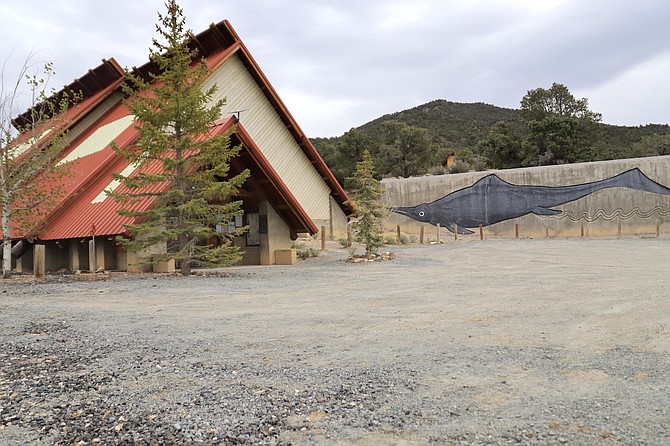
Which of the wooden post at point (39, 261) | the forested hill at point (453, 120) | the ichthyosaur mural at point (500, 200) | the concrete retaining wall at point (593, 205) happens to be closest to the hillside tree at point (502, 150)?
the forested hill at point (453, 120)

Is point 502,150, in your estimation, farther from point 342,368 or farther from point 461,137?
point 342,368

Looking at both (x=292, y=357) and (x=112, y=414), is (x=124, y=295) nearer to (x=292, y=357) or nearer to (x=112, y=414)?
(x=292, y=357)

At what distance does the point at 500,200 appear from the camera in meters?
34.3

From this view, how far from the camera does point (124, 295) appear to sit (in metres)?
10.4

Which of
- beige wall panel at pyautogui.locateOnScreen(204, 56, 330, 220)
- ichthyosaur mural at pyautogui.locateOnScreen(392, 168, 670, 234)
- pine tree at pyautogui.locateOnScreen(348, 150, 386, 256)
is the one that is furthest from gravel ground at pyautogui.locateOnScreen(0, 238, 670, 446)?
ichthyosaur mural at pyautogui.locateOnScreen(392, 168, 670, 234)

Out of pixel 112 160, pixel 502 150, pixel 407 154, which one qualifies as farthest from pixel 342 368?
pixel 502 150

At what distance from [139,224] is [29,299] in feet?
13.6

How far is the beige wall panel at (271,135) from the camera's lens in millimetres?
25341

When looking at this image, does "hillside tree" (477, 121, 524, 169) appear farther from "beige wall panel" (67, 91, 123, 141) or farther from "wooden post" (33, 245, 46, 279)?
"wooden post" (33, 245, 46, 279)

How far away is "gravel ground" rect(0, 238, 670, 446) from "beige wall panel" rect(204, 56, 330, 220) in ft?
55.9

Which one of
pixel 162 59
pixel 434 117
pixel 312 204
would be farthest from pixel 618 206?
pixel 434 117

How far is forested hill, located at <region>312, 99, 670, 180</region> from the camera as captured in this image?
168 ft

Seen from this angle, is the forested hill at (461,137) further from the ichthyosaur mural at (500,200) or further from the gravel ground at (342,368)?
the gravel ground at (342,368)

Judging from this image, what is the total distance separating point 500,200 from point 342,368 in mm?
31357
